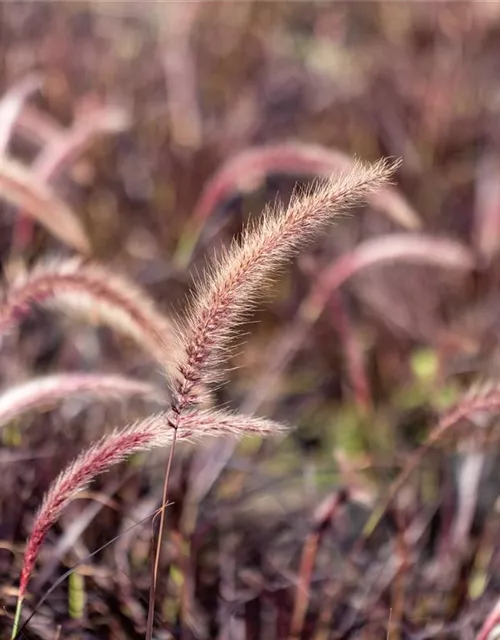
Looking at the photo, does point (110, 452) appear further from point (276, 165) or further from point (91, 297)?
point (276, 165)

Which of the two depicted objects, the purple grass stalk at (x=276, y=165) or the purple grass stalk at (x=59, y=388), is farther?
the purple grass stalk at (x=276, y=165)

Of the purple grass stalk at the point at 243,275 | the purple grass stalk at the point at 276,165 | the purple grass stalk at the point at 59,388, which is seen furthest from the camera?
the purple grass stalk at the point at 276,165

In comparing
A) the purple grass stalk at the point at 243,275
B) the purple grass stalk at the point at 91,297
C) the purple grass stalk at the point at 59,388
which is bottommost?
the purple grass stalk at the point at 59,388

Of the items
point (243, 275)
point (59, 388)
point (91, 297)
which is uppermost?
point (243, 275)

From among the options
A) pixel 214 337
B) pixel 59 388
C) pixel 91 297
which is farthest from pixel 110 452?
pixel 91 297

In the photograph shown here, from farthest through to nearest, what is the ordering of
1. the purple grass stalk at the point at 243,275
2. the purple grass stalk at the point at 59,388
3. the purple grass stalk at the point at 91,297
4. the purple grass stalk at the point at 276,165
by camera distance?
the purple grass stalk at the point at 276,165 → the purple grass stalk at the point at 91,297 → the purple grass stalk at the point at 59,388 → the purple grass stalk at the point at 243,275

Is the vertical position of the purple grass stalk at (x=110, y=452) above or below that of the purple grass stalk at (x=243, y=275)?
below

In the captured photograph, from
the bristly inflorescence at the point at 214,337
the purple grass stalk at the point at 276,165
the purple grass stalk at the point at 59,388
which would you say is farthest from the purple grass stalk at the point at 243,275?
the purple grass stalk at the point at 276,165

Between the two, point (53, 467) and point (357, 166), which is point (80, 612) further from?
point (357, 166)

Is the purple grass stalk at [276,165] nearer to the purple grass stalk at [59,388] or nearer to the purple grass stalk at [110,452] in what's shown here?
the purple grass stalk at [59,388]
